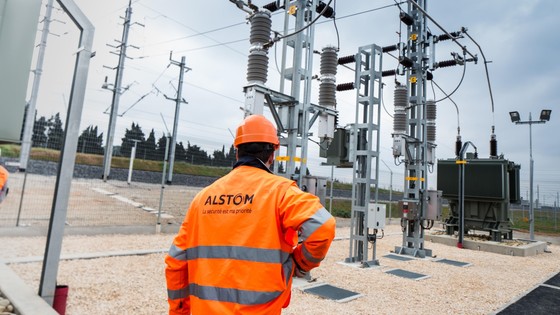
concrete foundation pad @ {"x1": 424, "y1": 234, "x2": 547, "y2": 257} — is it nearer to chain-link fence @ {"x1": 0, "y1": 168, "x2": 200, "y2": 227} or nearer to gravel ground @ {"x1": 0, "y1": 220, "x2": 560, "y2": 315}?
gravel ground @ {"x1": 0, "y1": 220, "x2": 560, "y2": 315}

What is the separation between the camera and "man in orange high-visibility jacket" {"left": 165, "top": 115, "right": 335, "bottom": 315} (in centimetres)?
179

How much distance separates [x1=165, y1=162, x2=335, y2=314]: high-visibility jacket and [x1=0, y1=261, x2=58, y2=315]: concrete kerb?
2599mm

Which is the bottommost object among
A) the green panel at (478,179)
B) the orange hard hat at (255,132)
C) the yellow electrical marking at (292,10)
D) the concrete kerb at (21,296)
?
the concrete kerb at (21,296)

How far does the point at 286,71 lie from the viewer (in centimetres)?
694

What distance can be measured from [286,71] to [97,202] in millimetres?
9489

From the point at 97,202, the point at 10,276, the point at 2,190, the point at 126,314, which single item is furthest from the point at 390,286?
the point at 97,202

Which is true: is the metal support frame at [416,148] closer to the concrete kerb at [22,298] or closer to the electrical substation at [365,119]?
the electrical substation at [365,119]

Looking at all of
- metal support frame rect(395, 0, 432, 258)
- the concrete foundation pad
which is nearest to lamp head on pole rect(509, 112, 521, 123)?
the concrete foundation pad

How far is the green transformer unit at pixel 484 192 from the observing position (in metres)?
12.9

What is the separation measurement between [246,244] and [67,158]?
3.35 meters

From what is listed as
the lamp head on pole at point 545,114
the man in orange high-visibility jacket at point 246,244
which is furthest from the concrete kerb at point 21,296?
the lamp head on pole at point 545,114

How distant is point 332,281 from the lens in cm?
641

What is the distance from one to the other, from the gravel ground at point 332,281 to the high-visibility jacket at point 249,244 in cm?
289

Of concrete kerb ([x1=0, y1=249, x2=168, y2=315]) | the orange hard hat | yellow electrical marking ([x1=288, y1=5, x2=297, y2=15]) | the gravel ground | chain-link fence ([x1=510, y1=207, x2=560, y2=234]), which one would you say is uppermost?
yellow electrical marking ([x1=288, y1=5, x2=297, y2=15])
